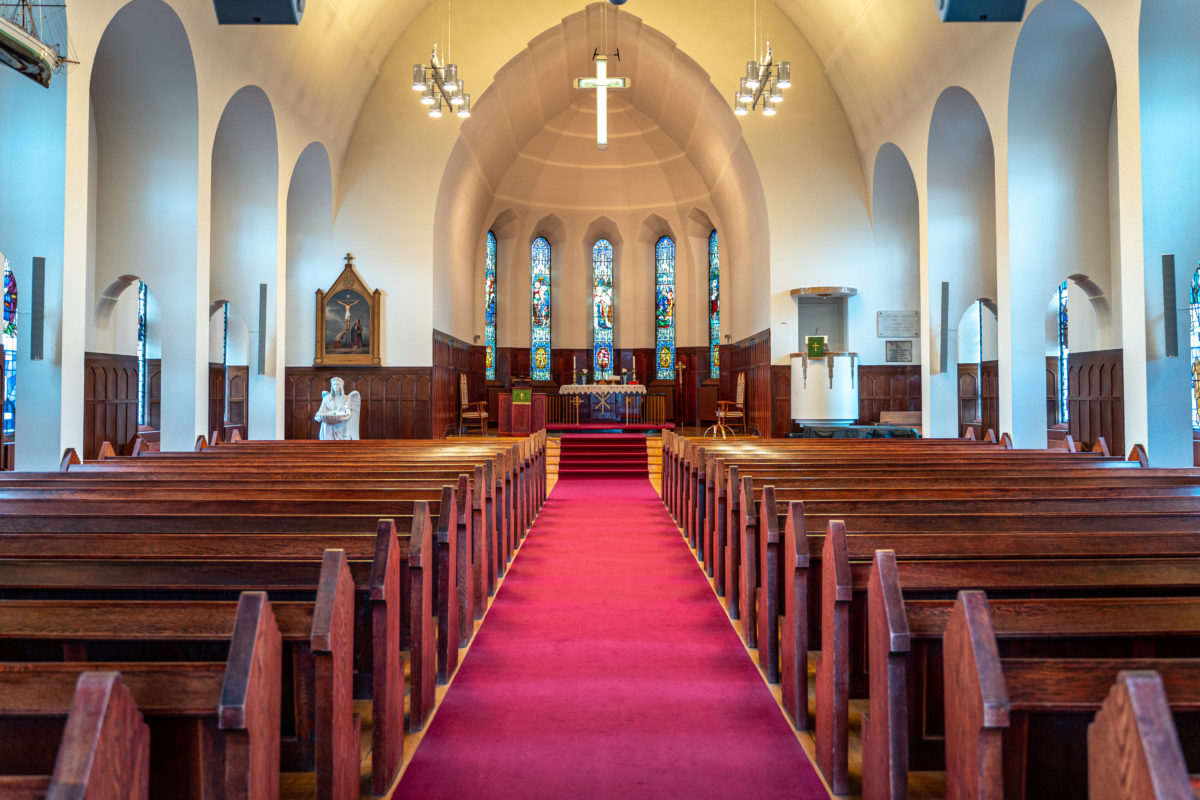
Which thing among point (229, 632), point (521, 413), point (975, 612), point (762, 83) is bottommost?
point (229, 632)

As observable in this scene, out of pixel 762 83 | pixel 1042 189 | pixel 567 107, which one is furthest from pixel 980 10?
pixel 567 107

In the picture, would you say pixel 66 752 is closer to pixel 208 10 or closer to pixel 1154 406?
pixel 1154 406

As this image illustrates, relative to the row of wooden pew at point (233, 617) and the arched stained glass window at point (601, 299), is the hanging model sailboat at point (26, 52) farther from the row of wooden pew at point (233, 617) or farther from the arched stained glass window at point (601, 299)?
the arched stained glass window at point (601, 299)

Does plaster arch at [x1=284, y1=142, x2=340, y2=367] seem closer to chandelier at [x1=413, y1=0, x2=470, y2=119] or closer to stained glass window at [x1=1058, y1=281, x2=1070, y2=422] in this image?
chandelier at [x1=413, y1=0, x2=470, y2=119]

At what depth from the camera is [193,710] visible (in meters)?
1.54

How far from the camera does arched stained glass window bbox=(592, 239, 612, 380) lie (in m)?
20.5

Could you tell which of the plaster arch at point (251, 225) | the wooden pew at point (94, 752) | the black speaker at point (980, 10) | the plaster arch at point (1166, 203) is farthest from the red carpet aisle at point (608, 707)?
the plaster arch at point (251, 225)

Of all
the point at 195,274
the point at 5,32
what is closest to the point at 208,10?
the point at 195,274

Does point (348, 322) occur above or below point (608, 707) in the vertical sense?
above

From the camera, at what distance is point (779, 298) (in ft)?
46.5

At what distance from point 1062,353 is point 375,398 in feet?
37.5

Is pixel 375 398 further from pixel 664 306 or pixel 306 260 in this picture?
pixel 664 306

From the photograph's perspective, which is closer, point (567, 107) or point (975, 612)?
point (975, 612)

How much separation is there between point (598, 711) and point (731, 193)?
14555 mm
